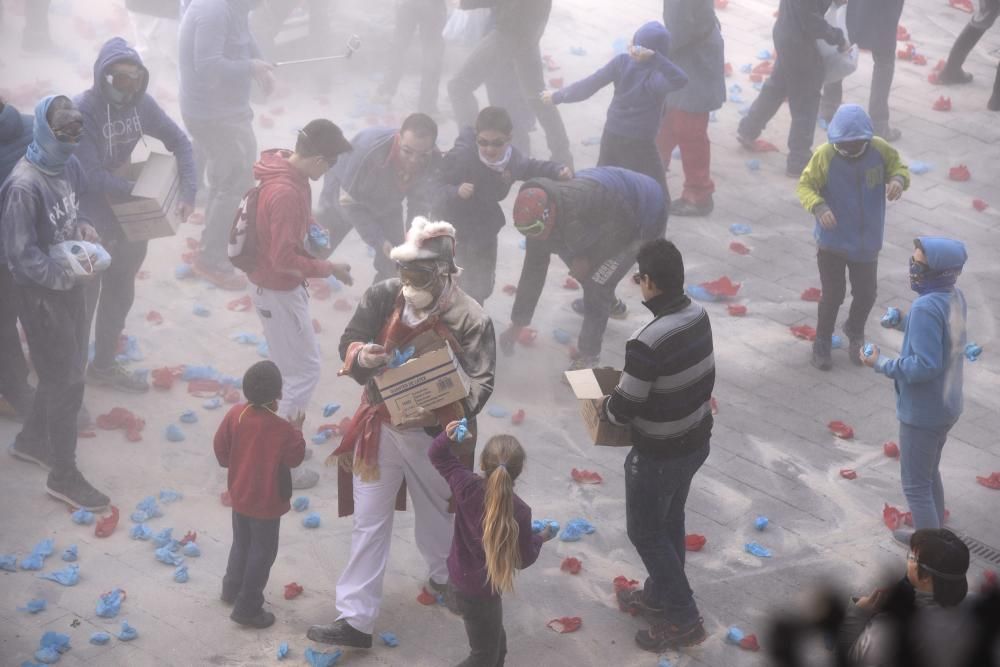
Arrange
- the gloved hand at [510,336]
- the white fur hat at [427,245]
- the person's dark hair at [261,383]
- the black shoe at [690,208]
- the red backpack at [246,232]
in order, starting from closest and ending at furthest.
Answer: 1. the white fur hat at [427,245]
2. the person's dark hair at [261,383]
3. the red backpack at [246,232]
4. the gloved hand at [510,336]
5. the black shoe at [690,208]

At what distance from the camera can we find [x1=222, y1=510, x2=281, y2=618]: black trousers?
6457 millimetres

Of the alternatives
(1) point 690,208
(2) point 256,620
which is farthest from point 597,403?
(1) point 690,208

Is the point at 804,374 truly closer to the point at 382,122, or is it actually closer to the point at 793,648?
the point at 793,648

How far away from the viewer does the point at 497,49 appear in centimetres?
1177

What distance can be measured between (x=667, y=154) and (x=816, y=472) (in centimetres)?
427

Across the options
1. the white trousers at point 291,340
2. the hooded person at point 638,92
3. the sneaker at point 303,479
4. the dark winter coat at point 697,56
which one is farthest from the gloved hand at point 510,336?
the dark winter coat at point 697,56

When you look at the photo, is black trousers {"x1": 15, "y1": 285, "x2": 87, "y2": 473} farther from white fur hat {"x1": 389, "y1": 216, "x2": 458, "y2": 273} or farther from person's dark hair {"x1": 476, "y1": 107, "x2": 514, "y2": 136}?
person's dark hair {"x1": 476, "y1": 107, "x2": 514, "y2": 136}

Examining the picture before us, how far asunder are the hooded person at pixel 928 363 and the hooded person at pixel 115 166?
454 centimetres

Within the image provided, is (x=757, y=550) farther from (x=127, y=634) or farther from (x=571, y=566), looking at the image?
(x=127, y=634)

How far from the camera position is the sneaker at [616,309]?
10039 millimetres

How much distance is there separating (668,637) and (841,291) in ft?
11.7

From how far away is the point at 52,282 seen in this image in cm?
706

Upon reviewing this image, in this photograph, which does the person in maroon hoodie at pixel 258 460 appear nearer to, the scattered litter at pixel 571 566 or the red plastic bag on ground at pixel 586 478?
the scattered litter at pixel 571 566

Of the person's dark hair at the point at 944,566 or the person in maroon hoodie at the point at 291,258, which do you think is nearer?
the person's dark hair at the point at 944,566
